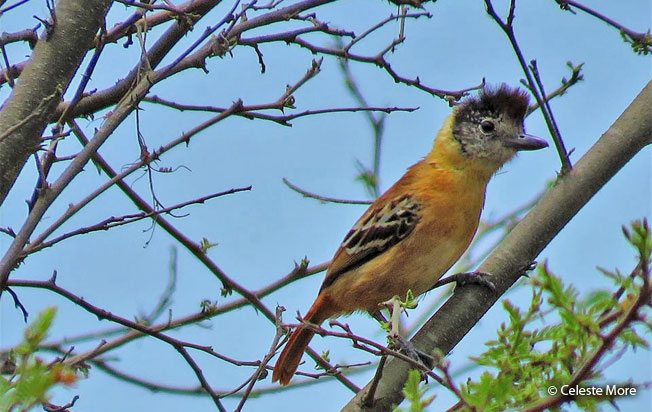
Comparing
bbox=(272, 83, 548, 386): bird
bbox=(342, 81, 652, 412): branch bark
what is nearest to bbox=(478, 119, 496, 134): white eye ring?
bbox=(272, 83, 548, 386): bird

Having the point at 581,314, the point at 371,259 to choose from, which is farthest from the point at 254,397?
the point at 581,314

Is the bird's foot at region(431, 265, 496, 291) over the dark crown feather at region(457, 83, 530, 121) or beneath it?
beneath

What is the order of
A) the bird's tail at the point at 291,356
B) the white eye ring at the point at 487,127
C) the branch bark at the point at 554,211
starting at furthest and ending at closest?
the white eye ring at the point at 487,127, the bird's tail at the point at 291,356, the branch bark at the point at 554,211

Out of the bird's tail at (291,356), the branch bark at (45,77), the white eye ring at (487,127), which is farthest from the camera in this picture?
the white eye ring at (487,127)

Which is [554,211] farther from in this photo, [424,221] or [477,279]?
[424,221]

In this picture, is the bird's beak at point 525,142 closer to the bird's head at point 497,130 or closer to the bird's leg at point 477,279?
the bird's head at point 497,130

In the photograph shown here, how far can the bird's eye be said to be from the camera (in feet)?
16.4

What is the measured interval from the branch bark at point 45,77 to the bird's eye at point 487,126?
2.41 metres

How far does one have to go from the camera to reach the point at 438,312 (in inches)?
148

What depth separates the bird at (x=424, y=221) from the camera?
4609 millimetres

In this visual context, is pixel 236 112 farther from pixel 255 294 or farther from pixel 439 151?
pixel 439 151

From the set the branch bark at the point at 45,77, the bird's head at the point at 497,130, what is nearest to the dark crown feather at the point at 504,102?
the bird's head at the point at 497,130

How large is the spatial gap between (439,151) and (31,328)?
3.61 meters

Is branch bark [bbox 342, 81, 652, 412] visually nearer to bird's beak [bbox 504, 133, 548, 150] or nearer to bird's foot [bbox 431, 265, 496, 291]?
bird's foot [bbox 431, 265, 496, 291]
